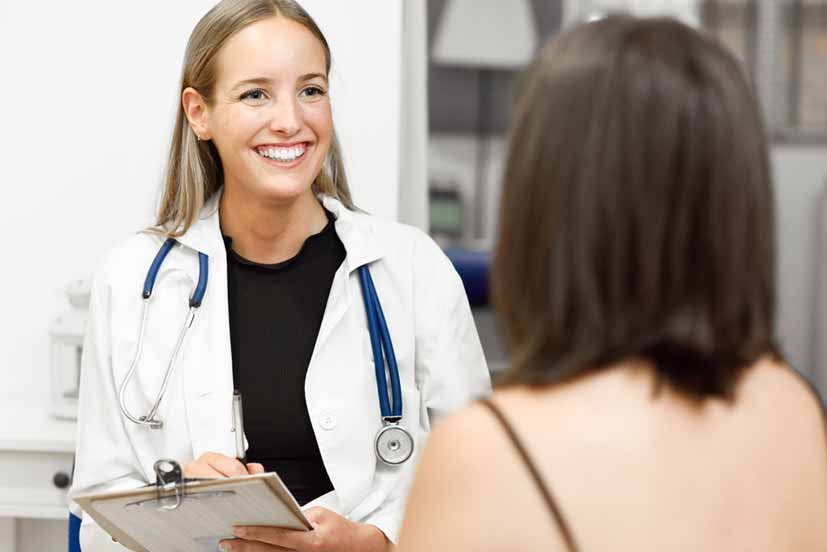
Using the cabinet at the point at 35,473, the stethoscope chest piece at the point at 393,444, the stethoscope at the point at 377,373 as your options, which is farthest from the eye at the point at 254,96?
the cabinet at the point at 35,473

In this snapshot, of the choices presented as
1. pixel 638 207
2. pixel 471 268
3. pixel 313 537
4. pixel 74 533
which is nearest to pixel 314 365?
pixel 313 537

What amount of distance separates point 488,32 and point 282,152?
0.68m

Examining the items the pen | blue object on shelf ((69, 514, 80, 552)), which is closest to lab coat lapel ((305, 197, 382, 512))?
the pen

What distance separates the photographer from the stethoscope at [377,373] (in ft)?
5.12

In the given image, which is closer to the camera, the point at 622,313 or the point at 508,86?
the point at 622,313

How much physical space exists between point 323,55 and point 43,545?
4.13 feet

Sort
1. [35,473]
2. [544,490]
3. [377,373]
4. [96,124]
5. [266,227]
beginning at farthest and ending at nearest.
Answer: [96,124] < [35,473] < [266,227] < [377,373] < [544,490]

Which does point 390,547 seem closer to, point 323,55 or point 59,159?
point 323,55

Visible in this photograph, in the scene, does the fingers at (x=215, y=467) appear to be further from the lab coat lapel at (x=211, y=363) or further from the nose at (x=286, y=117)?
the nose at (x=286, y=117)

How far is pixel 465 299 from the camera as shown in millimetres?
1696

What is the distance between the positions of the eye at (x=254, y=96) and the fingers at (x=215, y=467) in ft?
1.69

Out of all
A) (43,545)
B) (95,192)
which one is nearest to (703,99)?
(95,192)

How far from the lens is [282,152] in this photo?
1.60 meters

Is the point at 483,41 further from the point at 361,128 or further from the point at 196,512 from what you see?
the point at 196,512
